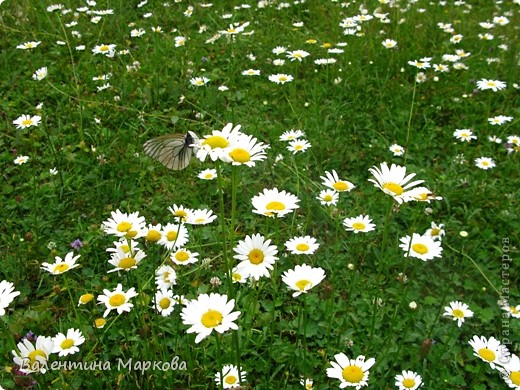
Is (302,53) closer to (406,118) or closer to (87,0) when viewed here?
(406,118)

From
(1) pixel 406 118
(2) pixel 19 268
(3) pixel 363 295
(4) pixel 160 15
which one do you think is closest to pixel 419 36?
(1) pixel 406 118

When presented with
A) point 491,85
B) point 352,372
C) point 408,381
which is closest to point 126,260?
point 352,372

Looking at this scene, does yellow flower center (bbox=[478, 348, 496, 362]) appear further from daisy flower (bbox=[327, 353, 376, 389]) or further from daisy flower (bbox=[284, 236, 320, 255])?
daisy flower (bbox=[284, 236, 320, 255])

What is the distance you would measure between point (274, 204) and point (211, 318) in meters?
0.47

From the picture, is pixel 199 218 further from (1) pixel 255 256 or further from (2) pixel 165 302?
(1) pixel 255 256

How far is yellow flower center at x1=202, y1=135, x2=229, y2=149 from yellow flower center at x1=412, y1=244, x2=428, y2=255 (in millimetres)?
901

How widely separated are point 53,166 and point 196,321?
6.91ft

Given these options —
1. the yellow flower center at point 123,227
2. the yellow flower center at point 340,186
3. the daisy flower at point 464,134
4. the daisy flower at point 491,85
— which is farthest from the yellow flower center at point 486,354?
the daisy flower at point 491,85

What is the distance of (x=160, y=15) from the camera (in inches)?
192

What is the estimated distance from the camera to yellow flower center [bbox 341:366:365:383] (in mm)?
1575

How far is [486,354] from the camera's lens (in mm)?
1809

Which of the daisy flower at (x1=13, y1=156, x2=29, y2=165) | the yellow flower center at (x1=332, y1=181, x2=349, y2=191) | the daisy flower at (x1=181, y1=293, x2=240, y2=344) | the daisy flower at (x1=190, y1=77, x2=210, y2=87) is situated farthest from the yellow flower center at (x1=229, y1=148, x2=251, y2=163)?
the daisy flower at (x1=190, y1=77, x2=210, y2=87)

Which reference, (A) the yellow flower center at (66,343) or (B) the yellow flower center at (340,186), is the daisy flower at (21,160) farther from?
(B) the yellow flower center at (340,186)

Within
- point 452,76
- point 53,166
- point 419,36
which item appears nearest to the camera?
point 53,166
